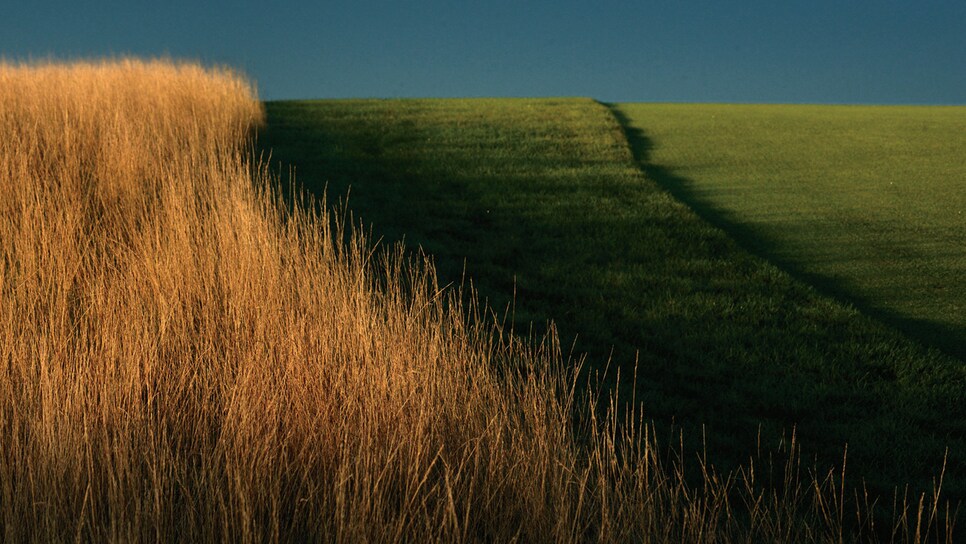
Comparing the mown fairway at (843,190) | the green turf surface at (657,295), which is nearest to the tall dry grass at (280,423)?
the green turf surface at (657,295)

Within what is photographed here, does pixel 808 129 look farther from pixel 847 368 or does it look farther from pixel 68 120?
pixel 68 120

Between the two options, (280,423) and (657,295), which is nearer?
(280,423)

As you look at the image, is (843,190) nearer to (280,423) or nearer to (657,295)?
(657,295)

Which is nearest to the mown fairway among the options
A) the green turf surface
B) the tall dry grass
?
the green turf surface

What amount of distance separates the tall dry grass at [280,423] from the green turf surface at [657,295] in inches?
20.9

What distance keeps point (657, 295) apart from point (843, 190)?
496 centimetres

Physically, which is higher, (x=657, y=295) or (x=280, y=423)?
(x=280, y=423)

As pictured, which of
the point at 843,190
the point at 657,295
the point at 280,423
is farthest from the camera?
the point at 843,190

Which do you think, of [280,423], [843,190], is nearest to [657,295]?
[280,423]

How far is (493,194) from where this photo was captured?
9.83m

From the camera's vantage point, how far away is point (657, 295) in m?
6.46

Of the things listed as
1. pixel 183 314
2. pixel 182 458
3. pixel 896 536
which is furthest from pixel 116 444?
pixel 896 536

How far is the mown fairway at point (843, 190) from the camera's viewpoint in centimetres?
674

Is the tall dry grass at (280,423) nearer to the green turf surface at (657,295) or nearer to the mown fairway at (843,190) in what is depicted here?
the green turf surface at (657,295)
